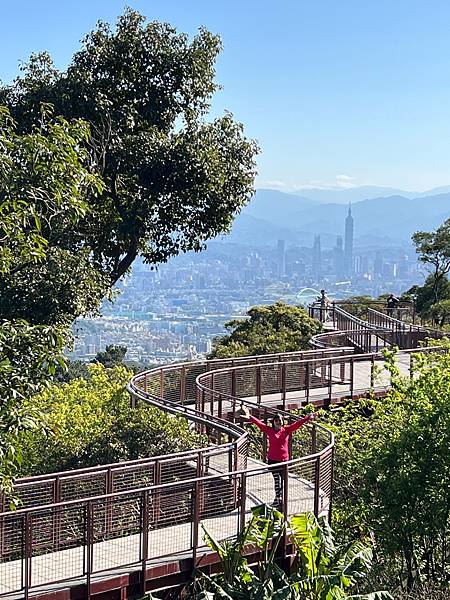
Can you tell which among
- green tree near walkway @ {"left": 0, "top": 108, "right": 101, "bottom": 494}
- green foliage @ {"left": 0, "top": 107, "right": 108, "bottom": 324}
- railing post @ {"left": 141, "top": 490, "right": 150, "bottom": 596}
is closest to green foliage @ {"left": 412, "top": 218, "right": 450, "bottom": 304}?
railing post @ {"left": 141, "top": 490, "right": 150, "bottom": 596}

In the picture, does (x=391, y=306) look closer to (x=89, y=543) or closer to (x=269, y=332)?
(x=269, y=332)

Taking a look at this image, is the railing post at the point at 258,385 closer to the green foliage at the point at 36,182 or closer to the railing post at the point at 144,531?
the railing post at the point at 144,531

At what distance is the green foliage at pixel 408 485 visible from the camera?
1209 cm

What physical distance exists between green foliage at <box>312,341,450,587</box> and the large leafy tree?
8808mm

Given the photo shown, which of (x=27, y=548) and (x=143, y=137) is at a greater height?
(x=143, y=137)

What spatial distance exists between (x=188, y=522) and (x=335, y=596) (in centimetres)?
248

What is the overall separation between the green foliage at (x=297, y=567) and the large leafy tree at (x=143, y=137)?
34.4 feet

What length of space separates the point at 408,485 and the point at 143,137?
11.7m

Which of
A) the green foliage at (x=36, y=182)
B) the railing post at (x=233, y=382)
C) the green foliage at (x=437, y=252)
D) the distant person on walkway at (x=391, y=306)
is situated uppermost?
the green foliage at (x=36, y=182)

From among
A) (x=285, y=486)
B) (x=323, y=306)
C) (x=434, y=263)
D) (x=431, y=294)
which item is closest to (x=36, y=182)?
(x=285, y=486)

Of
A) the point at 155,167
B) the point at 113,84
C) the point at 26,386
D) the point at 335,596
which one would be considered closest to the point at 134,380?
the point at 155,167

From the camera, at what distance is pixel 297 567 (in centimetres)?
1079

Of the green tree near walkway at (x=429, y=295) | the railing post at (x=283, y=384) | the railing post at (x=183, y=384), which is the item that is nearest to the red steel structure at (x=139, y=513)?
the railing post at (x=283, y=384)

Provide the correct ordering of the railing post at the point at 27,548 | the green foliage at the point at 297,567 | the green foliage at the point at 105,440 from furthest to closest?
the green foliage at the point at 105,440 < the green foliage at the point at 297,567 < the railing post at the point at 27,548
